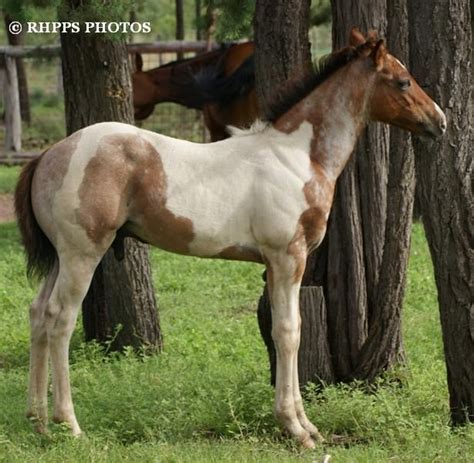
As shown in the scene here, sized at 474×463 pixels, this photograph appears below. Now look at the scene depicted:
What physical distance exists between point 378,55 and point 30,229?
2.24 metres

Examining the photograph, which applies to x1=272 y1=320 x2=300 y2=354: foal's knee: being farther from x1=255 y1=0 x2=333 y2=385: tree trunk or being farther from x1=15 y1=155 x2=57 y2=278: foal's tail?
x1=15 y1=155 x2=57 y2=278: foal's tail

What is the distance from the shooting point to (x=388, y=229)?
8406 millimetres

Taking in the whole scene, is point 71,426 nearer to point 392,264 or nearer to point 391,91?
point 392,264

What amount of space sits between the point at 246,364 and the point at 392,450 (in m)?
2.62

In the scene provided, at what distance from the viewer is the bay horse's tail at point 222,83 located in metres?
14.8

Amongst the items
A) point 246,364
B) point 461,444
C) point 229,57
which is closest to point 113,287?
point 246,364

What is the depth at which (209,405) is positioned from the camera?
7520mm

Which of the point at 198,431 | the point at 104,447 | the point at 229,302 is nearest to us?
the point at 104,447

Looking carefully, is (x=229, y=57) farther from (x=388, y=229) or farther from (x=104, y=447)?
(x=104, y=447)

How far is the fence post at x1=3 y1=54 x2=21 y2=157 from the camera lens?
65.9 ft

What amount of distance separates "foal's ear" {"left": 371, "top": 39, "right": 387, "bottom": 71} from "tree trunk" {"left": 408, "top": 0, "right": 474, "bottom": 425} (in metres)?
0.24

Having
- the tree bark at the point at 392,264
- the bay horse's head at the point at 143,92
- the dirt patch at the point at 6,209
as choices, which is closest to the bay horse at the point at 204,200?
the tree bark at the point at 392,264

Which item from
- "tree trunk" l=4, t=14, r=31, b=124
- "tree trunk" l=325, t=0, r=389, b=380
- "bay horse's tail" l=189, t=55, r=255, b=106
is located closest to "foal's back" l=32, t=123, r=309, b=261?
"tree trunk" l=325, t=0, r=389, b=380

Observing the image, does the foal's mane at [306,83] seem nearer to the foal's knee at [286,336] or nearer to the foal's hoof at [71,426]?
the foal's knee at [286,336]
